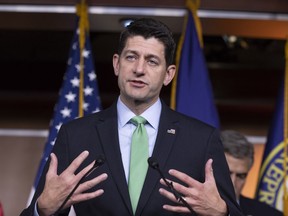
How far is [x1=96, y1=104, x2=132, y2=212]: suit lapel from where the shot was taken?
1.95 m

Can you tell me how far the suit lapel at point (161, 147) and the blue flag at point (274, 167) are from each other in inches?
67.2

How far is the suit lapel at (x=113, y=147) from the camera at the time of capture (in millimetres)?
1955

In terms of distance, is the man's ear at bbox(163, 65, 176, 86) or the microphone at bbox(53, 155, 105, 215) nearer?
the microphone at bbox(53, 155, 105, 215)

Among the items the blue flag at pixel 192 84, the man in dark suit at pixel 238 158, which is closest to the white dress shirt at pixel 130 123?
the man in dark suit at pixel 238 158

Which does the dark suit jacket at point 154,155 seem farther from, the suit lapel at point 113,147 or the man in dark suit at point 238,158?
the man in dark suit at point 238,158

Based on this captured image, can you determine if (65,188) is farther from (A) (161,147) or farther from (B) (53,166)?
(A) (161,147)

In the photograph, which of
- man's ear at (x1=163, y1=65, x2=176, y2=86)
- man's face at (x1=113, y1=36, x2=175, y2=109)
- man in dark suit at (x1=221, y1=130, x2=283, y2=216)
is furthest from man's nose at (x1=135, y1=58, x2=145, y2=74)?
man in dark suit at (x1=221, y1=130, x2=283, y2=216)

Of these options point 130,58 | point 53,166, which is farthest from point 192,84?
point 53,166

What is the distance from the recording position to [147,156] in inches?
79.4

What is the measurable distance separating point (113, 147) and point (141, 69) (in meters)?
0.24

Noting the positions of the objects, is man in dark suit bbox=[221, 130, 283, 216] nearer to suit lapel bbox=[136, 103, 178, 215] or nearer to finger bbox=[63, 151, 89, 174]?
suit lapel bbox=[136, 103, 178, 215]

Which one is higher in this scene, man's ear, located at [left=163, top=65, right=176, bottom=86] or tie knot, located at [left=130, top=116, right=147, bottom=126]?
man's ear, located at [left=163, top=65, right=176, bottom=86]

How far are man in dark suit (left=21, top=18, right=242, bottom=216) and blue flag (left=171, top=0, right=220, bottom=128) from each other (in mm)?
1367

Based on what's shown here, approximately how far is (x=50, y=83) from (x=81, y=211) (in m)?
2.79
